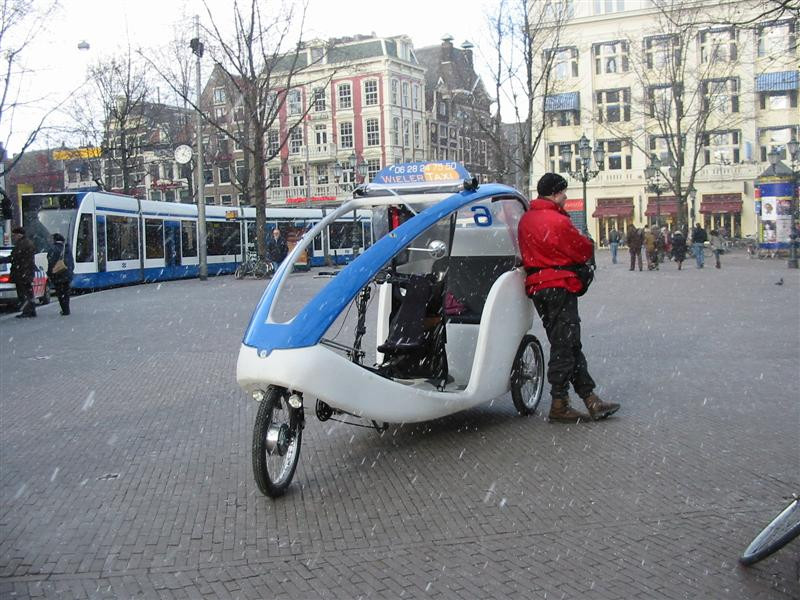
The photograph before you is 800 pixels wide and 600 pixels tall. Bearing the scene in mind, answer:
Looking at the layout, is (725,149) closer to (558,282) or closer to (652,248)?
(652,248)

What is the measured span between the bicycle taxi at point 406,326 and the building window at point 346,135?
65470 millimetres

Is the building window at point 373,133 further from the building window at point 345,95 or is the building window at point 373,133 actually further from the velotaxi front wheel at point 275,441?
the velotaxi front wheel at point 275,441

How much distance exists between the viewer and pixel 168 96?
A: 43.0m

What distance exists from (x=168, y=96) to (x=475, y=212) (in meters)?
39.0

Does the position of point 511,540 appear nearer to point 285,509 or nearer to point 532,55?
point 285,509

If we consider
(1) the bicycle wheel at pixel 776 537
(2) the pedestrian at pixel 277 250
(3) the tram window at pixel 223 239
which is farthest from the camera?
(3) the tram window at pixel 223 239

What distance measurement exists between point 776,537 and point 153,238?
28497 millimetres

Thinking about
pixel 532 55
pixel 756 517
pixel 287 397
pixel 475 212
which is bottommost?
pixel 756 517

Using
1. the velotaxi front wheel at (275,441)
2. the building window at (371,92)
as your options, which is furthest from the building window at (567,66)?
the velotaxi front wheel at (275,441)

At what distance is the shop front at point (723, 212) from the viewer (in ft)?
194

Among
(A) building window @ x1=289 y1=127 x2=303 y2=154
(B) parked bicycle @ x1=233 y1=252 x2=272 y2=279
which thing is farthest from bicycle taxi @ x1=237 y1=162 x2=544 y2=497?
(A) building window @ x1=289 y1=127 x2=303 y2=154

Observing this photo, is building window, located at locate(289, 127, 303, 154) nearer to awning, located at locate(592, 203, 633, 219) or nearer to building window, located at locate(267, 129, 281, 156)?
building window, located at locate(267, 129, 281, 156)

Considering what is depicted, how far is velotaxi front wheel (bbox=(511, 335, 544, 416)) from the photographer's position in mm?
6770

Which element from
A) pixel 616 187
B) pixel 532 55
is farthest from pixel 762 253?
pixel 616 187
